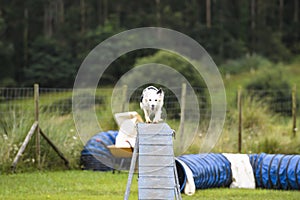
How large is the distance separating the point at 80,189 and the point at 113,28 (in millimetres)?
34063

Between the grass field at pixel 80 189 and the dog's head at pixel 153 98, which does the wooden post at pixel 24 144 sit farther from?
the dog's head at pixel 153 98

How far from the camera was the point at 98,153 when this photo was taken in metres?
13.1

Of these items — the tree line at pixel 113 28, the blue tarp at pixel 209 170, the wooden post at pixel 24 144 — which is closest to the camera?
the blue tarp at pixel 209 170

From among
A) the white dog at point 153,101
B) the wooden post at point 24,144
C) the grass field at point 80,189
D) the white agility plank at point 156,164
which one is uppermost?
the white dog at point 153,101

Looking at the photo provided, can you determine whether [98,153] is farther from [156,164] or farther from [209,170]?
[156,164]

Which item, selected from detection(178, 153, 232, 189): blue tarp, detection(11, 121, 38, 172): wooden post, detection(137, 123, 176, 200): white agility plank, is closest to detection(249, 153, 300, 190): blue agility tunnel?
detection(178, 153, 232, 189): blue tarp

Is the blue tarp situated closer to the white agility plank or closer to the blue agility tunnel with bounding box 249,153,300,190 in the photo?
the blue agility tunnel with bounding box 249,153,300,190

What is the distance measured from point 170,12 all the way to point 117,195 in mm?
37542

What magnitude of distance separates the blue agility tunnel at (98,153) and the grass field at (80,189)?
78 centimetres

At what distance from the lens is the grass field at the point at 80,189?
9913 millimetres

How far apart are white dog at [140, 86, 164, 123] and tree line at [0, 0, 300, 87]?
2940 centimetres

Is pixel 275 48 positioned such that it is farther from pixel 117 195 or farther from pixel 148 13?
pixel 117 195

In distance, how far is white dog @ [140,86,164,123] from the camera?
324 inches

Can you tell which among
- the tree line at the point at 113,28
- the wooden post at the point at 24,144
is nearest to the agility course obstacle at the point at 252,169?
the wooden post at the point at 24,144
